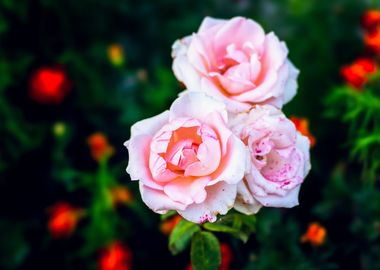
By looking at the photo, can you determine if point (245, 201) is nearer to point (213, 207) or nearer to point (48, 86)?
point (213, 207)

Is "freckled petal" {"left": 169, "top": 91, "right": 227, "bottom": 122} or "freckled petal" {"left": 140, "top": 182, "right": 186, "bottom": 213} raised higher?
"freckled petal" {"left": 169, "top": 91, "right": 227, "bottom": 122}

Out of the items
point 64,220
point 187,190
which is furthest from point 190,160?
point 64,220

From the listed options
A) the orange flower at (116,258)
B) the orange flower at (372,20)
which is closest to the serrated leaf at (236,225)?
the orange flower at (116,258)

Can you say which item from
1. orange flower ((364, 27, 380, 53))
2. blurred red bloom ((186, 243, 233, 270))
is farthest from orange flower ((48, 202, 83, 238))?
orange flower ((364, 27, 380, 53))

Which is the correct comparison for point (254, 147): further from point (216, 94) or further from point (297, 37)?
point (297, 37)

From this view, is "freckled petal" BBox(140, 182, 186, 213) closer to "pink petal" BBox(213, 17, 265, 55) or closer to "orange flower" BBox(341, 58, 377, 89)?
"pink petal" BBox(213, 17, 265, 55)

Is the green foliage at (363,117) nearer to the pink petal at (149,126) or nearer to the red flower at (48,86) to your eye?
the pink petal at (149,126)
